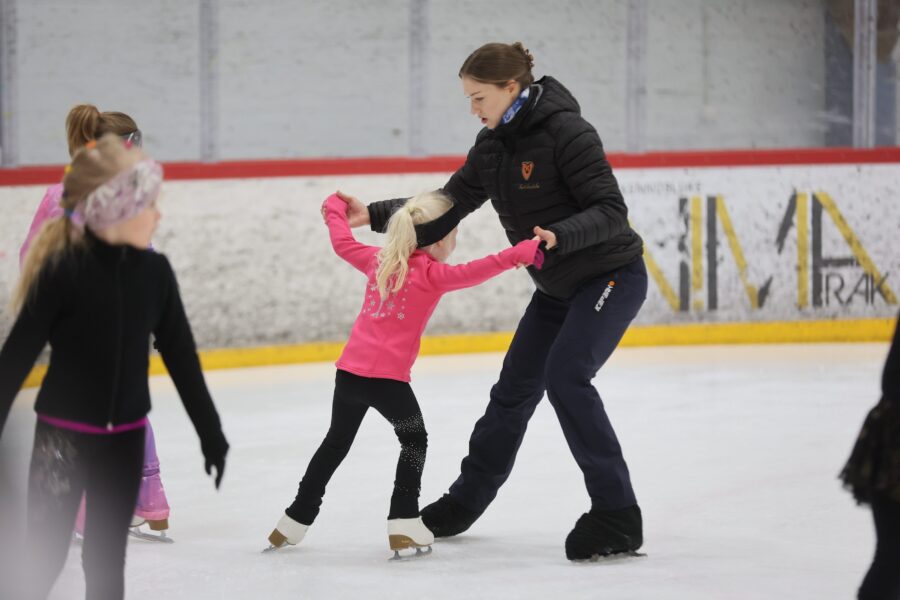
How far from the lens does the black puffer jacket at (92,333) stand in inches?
92.8

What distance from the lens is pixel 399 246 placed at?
3.56m

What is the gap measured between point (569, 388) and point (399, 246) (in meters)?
0.58

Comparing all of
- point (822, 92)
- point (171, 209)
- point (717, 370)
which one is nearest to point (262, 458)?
point (171, 209)

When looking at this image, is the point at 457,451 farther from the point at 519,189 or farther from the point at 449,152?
the point at 449,152

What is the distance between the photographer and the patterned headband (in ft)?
7.84

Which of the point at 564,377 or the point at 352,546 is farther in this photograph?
the point at 352,546

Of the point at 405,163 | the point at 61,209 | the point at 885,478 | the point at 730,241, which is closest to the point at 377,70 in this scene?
the point at 405,163

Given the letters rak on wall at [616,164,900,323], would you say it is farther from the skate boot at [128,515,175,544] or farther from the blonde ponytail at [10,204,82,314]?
the blonde ponytail at [10,204,82,314]

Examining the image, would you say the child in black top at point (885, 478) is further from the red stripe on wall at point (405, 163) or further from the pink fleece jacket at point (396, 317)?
the red stripe on wall at point (405, 163)

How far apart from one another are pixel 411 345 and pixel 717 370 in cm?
374

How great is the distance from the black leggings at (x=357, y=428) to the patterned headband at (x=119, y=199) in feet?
4.07

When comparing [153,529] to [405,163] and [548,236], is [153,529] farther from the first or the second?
[405,163]

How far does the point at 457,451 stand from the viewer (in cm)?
514

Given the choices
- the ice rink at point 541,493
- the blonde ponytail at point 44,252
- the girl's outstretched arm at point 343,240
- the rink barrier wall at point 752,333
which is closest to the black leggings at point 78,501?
the blonde ponytail at point 44,252
